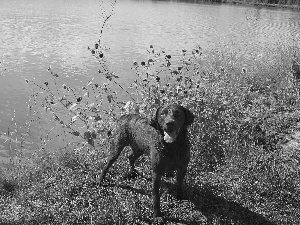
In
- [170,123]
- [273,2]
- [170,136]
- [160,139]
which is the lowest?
[160,139]

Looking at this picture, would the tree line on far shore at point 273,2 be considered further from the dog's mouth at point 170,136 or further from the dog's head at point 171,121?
the dog's mouth at point 170,136

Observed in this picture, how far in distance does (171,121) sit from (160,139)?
0.43m

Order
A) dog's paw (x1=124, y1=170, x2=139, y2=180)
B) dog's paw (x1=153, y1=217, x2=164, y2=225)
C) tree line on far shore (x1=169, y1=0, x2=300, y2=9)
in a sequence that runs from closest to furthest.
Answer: dog's paw (x1=153, y1=217, x2=164, y2=225) < dog's paw (x1=124, y1=170, x2=139, y2=180) < tree line on far shore (x1=169, y1=0, x2=300, y2=9)

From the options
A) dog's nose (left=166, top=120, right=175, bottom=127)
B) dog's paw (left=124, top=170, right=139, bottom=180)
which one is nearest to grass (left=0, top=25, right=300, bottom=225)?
dog's paw (left=124, top=170, right=139, bottom=180)

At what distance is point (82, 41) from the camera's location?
1355cm

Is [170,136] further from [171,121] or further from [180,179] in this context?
[180,179]

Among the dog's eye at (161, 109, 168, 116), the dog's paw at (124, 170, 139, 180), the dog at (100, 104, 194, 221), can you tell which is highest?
the dog's eye at (161, 109, 168, 116)

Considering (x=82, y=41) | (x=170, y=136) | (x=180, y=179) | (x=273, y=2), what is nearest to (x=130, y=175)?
(x=180, y=179)

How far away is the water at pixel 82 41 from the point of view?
29.9ft

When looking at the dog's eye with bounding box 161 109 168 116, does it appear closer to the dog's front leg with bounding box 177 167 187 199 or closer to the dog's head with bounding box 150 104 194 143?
the dog's head with bounding box 150 104 194 143

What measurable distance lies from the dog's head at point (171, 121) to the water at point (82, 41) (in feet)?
12.1

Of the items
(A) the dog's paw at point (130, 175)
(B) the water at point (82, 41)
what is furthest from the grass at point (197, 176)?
(B) the water at point (82, 41)

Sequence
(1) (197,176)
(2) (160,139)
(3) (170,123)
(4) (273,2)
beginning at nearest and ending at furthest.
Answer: (3) (170,123) < (2) (160,139) < (1) (197,176) < (4) (273,2)

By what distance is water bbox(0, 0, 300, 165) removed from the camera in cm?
912
